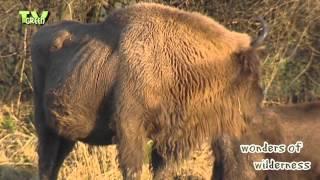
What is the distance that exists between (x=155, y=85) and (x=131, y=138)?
1.83ft

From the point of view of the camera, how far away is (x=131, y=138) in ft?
25.0

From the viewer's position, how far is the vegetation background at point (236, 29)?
11641 mm

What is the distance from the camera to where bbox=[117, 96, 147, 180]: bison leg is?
7508 millimetres

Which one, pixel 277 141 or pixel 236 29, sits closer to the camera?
pixel 277 141

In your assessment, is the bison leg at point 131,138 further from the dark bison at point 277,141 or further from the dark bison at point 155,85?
the dark bison at point 277,141

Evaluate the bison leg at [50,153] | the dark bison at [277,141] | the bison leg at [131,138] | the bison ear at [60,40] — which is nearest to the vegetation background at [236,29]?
the bison leg at [50,153]

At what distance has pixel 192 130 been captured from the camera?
7734 millimetres

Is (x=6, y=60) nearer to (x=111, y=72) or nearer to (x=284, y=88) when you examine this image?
(x=284, y=88)

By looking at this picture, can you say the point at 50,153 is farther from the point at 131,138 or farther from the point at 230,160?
the point at 230,160

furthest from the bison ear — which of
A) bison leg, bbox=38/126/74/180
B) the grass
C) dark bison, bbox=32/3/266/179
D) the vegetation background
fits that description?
the vegetation background

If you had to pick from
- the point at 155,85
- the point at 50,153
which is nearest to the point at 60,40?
the point at 50,153

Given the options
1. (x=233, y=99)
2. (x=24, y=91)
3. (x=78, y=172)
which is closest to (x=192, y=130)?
(x=233, y=99)

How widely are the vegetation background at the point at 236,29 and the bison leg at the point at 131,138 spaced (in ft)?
11.9

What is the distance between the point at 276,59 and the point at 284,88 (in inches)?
18.6
